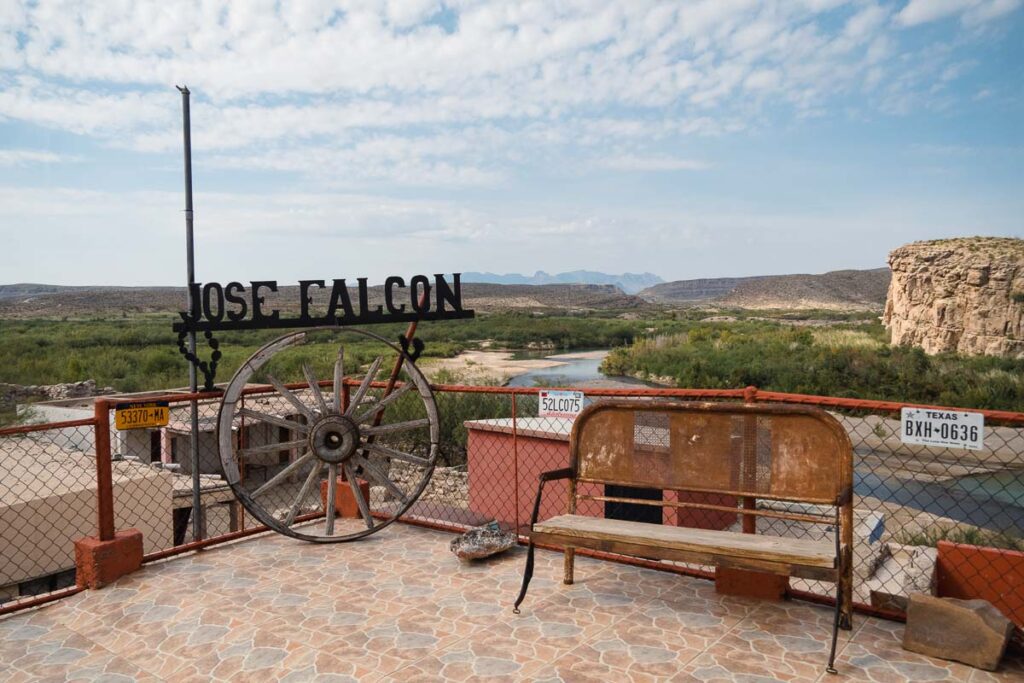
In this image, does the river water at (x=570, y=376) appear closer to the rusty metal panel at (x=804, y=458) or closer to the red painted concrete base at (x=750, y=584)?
the red painted concrete base at (x=750, y=584)

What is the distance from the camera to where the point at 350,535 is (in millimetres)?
5777

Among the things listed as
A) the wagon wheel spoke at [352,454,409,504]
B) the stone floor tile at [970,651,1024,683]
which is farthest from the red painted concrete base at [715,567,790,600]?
the wagon wheel spoke at [352,454,409,504]

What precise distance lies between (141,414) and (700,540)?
3808 millimetres

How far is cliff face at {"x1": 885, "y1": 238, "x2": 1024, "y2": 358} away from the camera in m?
33.4

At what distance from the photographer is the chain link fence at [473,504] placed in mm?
4637

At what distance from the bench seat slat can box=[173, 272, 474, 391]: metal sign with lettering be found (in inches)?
75.8

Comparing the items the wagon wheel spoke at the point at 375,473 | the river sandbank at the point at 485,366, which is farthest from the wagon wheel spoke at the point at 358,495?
the river sandbank at the point at 485,366

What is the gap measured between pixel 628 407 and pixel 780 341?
38632 millimetres

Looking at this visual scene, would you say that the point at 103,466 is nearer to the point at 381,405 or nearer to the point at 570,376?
the point at 381,405

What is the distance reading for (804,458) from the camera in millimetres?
4246

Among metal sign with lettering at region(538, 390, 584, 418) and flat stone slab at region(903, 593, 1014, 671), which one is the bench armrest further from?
flat stone slab at region(903, 593, 1014, 671)

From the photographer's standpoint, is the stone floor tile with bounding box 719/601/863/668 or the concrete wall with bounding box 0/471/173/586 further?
the concrete wall with bounding box 0/471/173/586

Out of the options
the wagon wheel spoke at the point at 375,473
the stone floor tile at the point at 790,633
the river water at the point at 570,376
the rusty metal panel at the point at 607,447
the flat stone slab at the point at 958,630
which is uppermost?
the rusty metal panel at the point at 607,447

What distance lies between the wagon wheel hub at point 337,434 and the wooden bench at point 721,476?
182 cm
